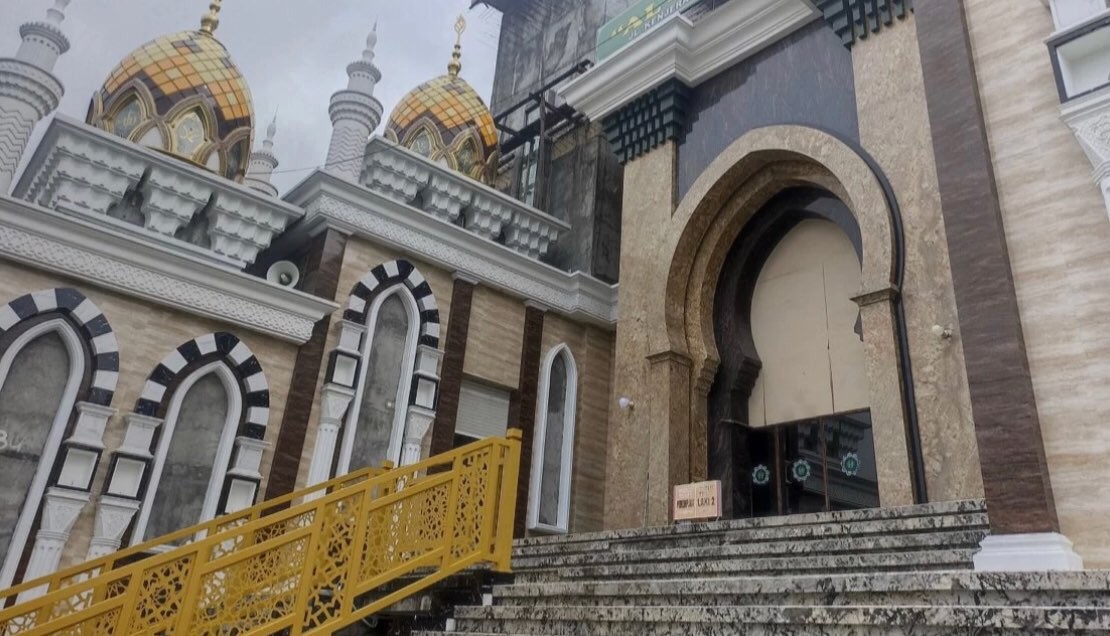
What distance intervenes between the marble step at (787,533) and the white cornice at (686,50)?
230 inches

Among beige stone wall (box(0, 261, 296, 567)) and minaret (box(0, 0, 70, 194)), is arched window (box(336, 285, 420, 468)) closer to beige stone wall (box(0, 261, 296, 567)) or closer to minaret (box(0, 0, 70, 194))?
beige stone wall (box(0, 261, 296, 567))

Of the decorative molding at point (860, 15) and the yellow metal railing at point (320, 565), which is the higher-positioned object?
the decorative molding at point (860, 15)

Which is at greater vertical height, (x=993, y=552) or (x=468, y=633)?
(x=993, y=552)

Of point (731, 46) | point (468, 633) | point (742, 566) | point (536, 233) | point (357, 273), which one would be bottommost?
point (468, 633)

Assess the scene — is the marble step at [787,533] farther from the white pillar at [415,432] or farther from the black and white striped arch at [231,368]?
the black and white striped arch at [231,368]

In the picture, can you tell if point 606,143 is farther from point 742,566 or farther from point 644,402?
point 742,566

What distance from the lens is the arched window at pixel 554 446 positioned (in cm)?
955

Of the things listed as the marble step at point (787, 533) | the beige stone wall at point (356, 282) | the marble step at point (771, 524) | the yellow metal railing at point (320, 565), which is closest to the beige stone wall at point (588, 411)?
the beige stone wall at point (356, 282)

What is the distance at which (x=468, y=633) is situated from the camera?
166 inches

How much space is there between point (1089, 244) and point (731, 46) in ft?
18.3

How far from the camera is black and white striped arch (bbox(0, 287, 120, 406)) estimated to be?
6.74 m

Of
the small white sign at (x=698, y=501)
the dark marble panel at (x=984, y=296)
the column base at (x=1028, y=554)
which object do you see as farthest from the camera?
the small white sign at (x=698, y=501)

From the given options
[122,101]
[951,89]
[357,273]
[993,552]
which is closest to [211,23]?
[122,101]

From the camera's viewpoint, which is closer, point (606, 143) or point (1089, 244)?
point (1089, 244)
